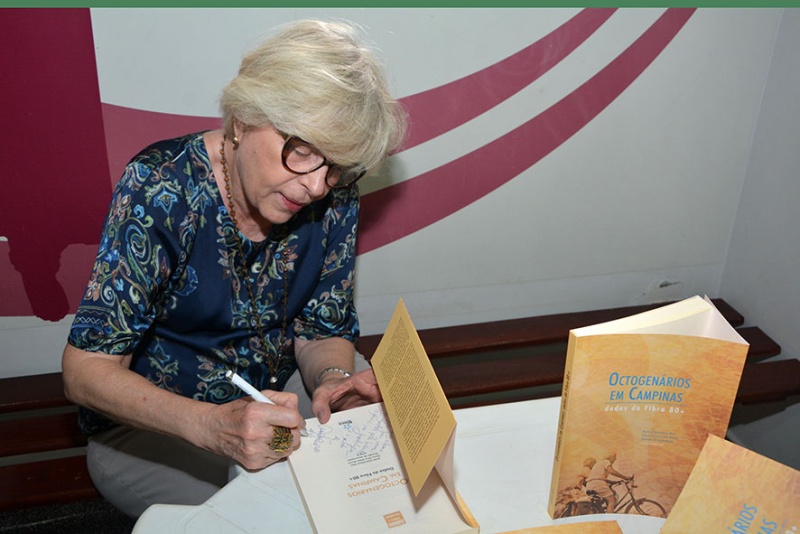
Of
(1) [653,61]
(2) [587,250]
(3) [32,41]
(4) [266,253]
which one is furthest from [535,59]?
(3) [32,41]

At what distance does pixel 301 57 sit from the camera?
147cm

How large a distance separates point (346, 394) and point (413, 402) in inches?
17.3

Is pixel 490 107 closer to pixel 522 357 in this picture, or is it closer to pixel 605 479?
pixel 522 357

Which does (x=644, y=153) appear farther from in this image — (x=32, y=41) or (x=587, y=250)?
(x=32, y=41)

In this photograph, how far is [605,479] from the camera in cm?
125

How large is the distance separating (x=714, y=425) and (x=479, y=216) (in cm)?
137

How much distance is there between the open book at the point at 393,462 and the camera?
1142 millimetres

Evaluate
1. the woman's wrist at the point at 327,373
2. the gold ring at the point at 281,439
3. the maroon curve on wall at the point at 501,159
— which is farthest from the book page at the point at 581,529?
the maroon curve on wall at the point at 501,159

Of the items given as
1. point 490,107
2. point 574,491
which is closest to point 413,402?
point 574,491

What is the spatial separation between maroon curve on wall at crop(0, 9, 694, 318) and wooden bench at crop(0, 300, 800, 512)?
0.30 m

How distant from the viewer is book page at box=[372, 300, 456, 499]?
1.09 metres

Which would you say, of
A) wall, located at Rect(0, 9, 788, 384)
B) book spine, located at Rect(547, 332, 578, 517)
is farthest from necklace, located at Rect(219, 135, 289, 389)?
book spine, located at Rect(547, 332, 578, 517)

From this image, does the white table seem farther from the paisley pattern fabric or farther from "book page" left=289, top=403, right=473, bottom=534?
the paisley pattern fabric

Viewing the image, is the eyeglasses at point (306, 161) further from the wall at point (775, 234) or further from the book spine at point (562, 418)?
the wall at point (775, 234)
